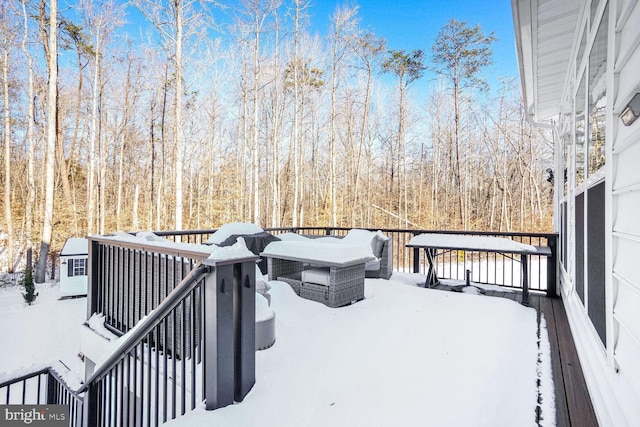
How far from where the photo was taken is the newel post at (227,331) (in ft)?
5.75

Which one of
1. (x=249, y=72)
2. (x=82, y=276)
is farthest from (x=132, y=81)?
(x=82, y=276)

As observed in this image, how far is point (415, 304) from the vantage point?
386 centimetres

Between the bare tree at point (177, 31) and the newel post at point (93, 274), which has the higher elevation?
the bare tree at point (177, 31)

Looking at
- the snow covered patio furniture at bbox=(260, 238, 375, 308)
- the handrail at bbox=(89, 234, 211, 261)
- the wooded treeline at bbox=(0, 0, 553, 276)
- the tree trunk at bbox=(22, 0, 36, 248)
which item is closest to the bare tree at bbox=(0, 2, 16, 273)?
the wooded treeline at bbox=(0, 0, 553, 276)

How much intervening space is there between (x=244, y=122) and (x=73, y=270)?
6.69m

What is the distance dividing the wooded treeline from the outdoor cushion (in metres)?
4.97

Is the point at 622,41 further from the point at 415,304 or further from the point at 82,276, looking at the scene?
the point at 82,276

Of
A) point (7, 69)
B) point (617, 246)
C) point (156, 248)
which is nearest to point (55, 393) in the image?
point (156, 248)

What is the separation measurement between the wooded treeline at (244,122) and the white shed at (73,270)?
207 centimetres

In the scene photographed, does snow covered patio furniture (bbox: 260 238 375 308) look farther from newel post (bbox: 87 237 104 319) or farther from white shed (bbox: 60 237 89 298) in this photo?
white shed (bbox: 60 237 89 298)

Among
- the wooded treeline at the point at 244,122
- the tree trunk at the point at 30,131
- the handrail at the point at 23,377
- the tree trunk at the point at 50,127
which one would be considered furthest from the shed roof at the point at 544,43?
the tree trunk at the point at 30,131

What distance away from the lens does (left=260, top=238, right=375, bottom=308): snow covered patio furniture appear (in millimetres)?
3648

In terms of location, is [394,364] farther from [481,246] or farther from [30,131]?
[30,131]

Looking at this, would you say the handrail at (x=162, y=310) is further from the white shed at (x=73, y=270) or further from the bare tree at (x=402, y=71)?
the bare tree at (x=402, y=71)
